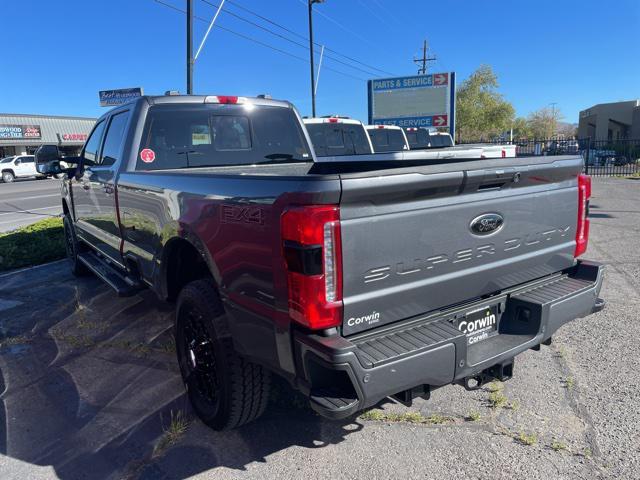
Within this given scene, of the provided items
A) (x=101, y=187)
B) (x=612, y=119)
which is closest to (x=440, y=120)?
(x=101, y=187)

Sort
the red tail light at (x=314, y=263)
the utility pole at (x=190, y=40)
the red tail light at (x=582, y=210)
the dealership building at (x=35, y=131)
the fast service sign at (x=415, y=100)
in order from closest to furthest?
1. the red tail light at (x=314, y=263)
2. the red tail light at (x=582, y=210)
3. the utility pole at (x=190, y=40)
4. the fast service sign at (x=415, y=100)
5. the dealership building at (x=35, y=131)

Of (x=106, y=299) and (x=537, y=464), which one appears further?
(x=106, y=299)

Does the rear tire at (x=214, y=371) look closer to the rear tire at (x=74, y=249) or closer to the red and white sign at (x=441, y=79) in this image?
the rear tire at (x=74, y=249)

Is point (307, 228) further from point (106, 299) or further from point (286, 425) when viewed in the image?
point (106, 299)

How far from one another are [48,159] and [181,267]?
268cm

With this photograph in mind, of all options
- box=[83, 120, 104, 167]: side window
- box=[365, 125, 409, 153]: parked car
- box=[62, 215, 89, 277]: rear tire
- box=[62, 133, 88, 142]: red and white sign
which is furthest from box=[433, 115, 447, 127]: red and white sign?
box=[62, 133, 88, 142]: red and white sign

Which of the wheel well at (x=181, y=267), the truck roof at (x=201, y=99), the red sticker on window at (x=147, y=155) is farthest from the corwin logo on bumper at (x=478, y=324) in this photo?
the truck roof at (x=201, y=99)

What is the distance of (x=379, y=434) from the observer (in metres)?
3.03

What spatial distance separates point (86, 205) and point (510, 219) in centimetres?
466

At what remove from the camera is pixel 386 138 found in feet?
47.3

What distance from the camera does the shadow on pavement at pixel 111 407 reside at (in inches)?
114

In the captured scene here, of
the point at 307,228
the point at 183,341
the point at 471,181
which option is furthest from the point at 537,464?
the point at 183,341

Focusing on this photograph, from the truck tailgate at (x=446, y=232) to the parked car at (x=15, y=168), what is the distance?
117ft

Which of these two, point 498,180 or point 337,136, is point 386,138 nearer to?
point 337,136
